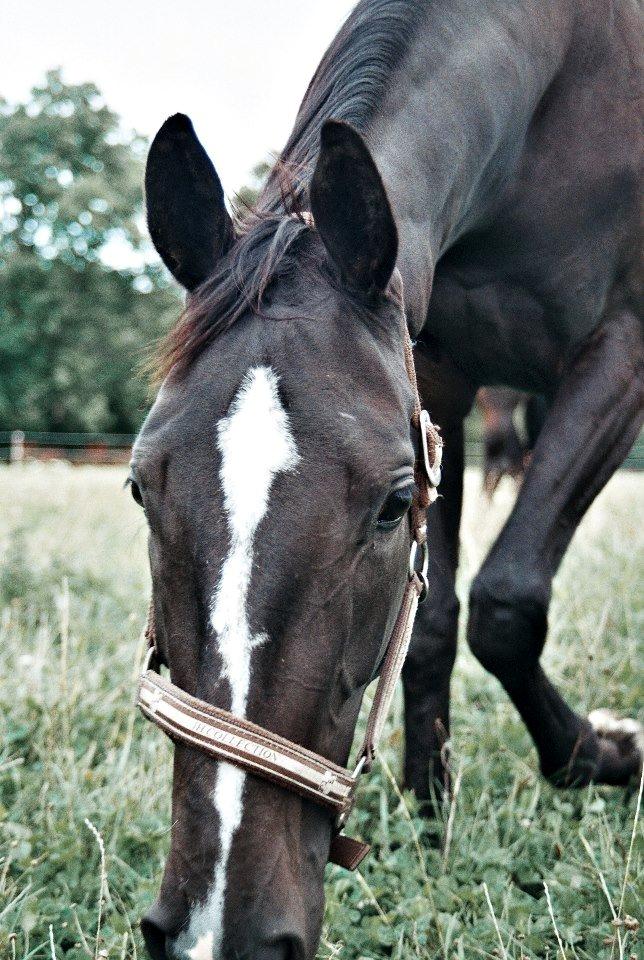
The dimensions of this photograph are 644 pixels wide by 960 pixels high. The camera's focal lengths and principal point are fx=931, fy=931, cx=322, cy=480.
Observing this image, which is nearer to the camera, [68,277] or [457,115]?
[457,115]

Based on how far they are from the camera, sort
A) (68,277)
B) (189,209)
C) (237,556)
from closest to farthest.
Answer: (237,556)
(189,209)
(68,277)

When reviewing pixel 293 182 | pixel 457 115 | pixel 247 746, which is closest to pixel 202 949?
pixel 247 746

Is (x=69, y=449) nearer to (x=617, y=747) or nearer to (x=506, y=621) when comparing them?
(x=617, y=747)

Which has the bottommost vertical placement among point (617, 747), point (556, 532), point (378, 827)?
point (378, 827)

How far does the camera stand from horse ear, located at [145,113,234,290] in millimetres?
1899

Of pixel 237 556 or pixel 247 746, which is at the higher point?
pixel 237 556

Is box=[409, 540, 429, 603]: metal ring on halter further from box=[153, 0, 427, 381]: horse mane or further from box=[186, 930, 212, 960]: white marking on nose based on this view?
box=[186, 930, 212, 960]: white marking on nose

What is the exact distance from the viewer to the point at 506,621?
8.84 ft

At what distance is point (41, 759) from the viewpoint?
2.98 meters

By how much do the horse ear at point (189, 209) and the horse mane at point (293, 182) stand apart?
0.04 metres

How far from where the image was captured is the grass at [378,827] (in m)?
2.18

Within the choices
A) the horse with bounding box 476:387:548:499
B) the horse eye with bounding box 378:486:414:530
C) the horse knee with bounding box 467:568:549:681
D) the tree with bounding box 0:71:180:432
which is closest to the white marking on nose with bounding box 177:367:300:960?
the horse eye with bounding box 378:486:414:530

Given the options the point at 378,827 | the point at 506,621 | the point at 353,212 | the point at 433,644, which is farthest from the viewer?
the point at 433,644

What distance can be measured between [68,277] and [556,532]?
30.9 m
